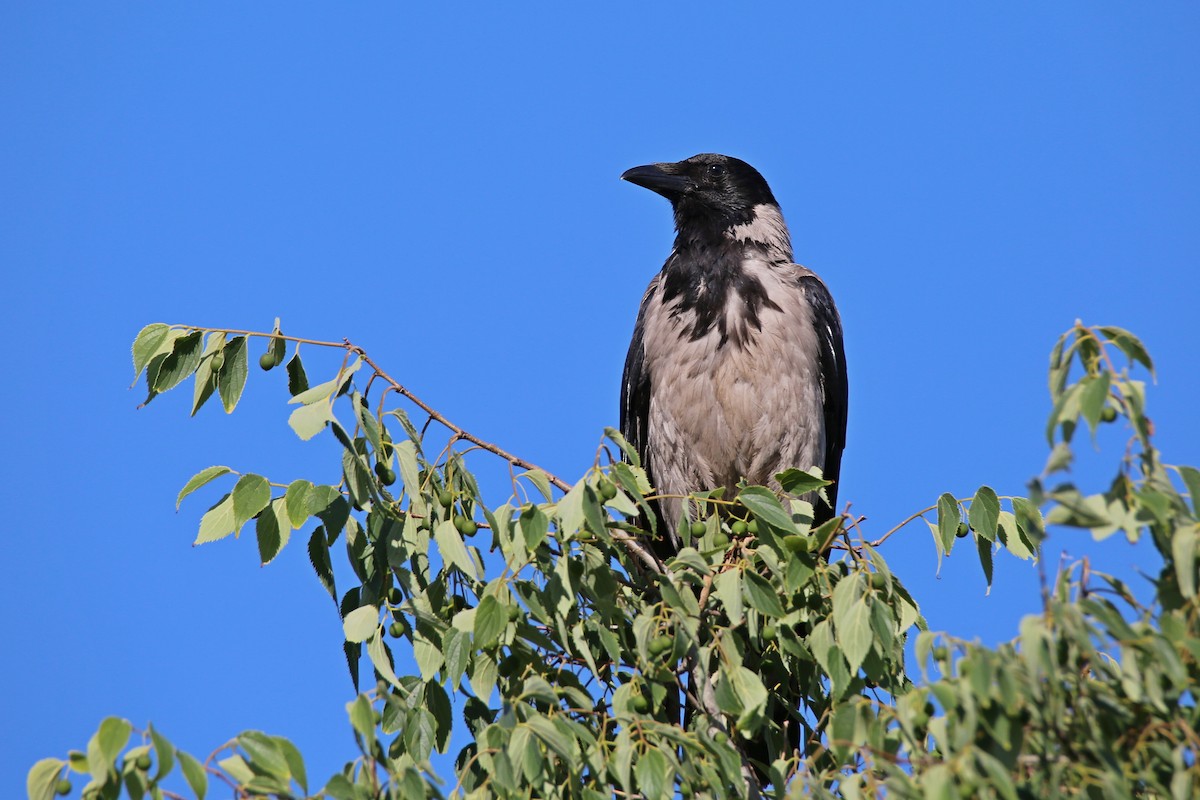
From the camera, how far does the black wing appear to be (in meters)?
6.62

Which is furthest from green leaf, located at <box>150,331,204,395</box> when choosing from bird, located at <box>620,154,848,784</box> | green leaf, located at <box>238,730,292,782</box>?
bird, located at <box>620,154,848,784</box>

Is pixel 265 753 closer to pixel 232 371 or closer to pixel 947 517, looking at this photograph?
pixel 232 371

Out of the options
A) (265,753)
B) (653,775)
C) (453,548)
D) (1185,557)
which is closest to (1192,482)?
(1185,557)

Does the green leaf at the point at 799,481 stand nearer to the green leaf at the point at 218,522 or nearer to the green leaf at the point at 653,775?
the green leaf at the point at 653,775

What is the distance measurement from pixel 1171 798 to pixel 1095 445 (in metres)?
0.68

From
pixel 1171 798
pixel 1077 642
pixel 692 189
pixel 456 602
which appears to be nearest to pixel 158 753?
pixel 456 602

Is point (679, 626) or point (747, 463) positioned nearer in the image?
point (679, 626)

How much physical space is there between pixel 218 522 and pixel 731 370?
133 inches

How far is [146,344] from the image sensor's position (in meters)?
3.59

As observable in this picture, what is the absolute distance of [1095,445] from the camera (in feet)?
7.91

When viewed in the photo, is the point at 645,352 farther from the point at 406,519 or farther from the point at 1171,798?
the point at 1171,798

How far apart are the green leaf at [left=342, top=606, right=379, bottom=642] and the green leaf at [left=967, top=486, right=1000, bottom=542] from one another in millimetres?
1885

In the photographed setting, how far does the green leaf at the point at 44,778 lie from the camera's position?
2553mm

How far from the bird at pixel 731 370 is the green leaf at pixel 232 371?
9.39 feet
